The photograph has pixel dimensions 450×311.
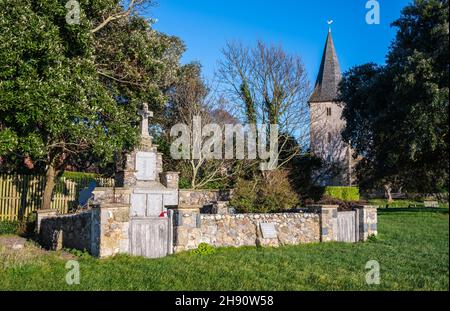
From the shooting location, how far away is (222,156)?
2531 centimetres

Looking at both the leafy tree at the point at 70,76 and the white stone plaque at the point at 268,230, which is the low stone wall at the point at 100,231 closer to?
the leafy tree at the point at 70,76

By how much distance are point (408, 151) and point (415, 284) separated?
20.7 ft

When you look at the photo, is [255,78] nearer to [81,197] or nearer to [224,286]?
[81,197]

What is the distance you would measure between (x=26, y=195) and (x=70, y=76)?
696 cm

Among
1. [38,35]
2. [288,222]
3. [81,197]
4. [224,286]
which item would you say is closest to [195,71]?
[81,197]

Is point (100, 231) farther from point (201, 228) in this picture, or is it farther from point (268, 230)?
point (268, 230)

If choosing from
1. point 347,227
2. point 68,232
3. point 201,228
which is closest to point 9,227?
point 68,232

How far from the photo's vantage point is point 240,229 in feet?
41.8

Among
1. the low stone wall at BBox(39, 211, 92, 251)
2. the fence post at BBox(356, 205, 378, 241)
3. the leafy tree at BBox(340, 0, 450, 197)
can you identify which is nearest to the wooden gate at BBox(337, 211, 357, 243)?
the fence post at BBox(356, 205, 378, 241)

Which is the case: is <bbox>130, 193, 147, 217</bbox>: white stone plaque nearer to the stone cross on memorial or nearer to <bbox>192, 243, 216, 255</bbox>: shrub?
the stone cross on memorial

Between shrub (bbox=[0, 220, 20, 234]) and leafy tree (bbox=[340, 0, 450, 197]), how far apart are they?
13965 millimetres

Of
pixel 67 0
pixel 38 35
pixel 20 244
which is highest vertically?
pixel 67 0

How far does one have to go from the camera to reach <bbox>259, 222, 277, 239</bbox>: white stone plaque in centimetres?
1291

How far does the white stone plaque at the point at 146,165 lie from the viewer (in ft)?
65.2
